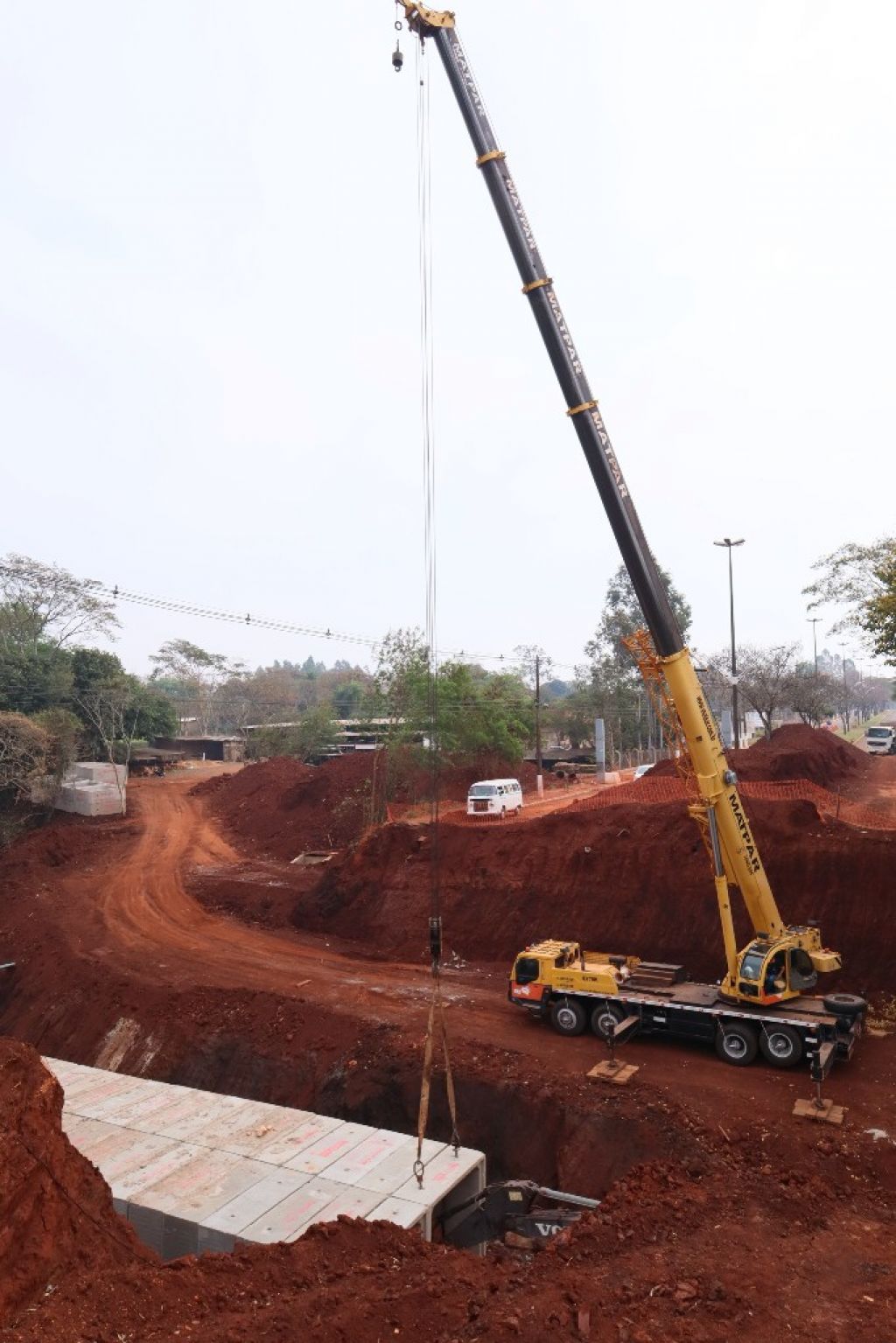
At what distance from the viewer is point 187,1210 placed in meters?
10.9

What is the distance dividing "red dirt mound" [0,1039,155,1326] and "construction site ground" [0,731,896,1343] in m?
0.03

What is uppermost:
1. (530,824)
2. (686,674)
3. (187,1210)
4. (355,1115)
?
(686,674)

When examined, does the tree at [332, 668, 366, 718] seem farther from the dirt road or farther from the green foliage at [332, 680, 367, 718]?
the dirt road

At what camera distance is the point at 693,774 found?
15430 mm

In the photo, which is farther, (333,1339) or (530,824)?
(530,824)

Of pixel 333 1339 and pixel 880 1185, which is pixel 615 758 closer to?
pixel 880 1185

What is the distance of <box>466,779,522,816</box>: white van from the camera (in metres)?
36.1

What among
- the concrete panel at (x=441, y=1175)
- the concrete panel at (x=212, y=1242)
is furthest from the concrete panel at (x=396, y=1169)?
the concrete panel at (x=212, y=1242)

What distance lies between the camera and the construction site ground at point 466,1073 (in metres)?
7.68

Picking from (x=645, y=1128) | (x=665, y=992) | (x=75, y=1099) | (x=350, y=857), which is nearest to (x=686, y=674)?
(x=665, y=992)

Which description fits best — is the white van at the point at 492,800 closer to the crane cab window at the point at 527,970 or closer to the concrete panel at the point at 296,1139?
the crane cab window at the point at 527,970

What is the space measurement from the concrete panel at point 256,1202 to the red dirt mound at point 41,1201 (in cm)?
191

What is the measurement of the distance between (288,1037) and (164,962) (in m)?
6.34

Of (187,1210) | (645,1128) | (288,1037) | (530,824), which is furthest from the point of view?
(530,824)
